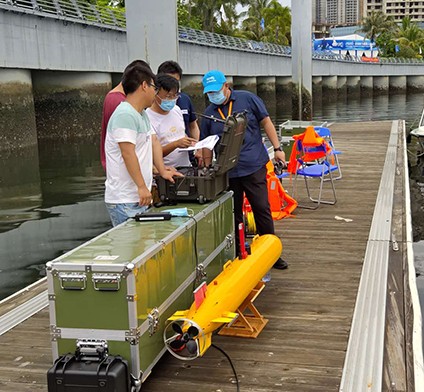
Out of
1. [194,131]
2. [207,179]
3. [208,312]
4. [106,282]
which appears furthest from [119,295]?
[194,131]

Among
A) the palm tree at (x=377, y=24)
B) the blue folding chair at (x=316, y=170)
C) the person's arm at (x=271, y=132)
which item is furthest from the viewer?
the palm tree at (x=377, y=24)

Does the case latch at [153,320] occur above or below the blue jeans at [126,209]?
below

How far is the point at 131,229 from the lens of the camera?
3758 millimetres

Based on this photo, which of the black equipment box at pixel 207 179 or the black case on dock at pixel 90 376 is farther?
the black equipment box at pixel 207 179

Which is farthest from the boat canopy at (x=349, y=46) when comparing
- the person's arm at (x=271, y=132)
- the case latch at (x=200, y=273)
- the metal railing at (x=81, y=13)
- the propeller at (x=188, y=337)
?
the propeller at (x=188, y=337)

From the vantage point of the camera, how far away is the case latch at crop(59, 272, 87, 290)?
3.13m

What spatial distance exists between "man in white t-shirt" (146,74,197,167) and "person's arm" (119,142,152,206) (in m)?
0.81

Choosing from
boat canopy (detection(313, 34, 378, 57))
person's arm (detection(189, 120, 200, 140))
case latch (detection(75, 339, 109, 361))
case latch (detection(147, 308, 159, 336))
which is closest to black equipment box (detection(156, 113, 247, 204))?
case latch (detection(147, 308, 159, 336))

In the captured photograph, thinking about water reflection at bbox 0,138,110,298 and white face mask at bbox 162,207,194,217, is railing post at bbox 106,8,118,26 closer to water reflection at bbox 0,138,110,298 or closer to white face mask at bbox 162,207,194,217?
water reflection at bbox 0,138,110,298

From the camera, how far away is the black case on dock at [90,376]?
10.1 feet

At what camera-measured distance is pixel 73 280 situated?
3141 mm

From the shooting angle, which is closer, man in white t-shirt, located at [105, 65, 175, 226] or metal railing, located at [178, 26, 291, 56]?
man in white t-shirt, located at [105, 65, 175, 226]

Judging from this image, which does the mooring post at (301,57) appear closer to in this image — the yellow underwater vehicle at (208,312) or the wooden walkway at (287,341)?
the wooden walkway at (287,341)

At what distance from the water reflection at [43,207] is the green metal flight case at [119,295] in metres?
4.64
